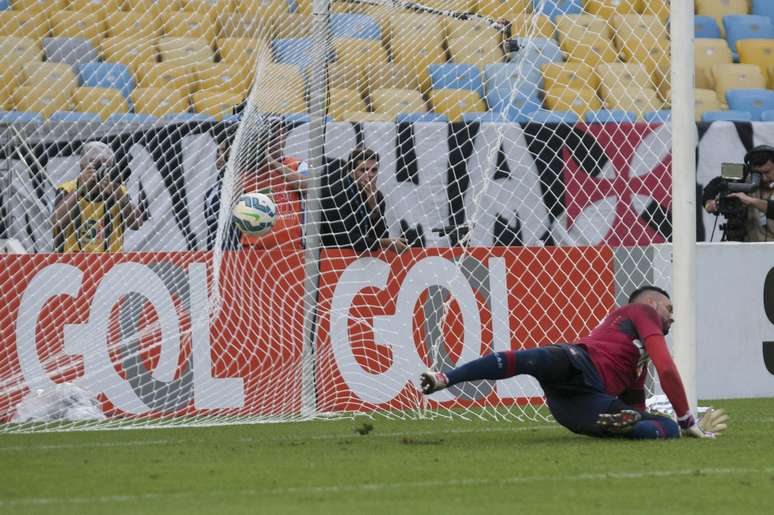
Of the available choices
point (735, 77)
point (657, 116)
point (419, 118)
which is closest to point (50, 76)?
point (419, 118)

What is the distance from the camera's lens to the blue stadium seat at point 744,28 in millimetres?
17094

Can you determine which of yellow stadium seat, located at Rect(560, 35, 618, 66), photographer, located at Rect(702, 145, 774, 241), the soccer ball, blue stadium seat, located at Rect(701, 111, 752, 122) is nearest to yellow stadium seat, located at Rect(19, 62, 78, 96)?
the soccer ball

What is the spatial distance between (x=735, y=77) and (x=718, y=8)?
1.75m

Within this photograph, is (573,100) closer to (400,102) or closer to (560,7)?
(560,7)

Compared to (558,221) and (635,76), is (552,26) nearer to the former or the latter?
(635,76)

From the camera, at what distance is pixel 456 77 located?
11867mm

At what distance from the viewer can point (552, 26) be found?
1168cm

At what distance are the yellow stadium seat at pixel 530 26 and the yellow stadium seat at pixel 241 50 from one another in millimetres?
2092

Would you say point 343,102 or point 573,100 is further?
point 573,100

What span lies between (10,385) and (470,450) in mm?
3629

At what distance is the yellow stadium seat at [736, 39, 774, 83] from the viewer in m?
16.6

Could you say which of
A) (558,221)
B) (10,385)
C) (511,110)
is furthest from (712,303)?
(10,385)

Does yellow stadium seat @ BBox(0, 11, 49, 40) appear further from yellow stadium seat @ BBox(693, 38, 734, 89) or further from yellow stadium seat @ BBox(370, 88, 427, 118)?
yellow stadium seat @ BBox(693, 38, 734, 89)

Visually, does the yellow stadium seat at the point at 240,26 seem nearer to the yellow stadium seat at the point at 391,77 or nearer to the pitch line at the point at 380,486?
the yellow stadium seat at the point at 391,77
